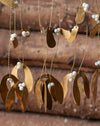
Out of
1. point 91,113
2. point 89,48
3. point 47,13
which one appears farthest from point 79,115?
point 47,13

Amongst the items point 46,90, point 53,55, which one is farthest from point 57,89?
point 53,55

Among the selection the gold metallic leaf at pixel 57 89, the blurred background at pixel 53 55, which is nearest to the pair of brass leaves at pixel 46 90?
the gold metallic leaf at pixel 57 89

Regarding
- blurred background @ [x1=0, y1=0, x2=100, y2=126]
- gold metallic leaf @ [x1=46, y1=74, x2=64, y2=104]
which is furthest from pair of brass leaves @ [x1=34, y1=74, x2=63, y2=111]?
blurred background @ [x1=0, y1=0, x2=100, y2=126]

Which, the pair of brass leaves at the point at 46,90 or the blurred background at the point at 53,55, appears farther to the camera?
the blurred background at the point at 53,55

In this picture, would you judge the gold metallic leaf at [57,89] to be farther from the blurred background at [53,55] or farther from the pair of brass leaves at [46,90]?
the blurred background at [53,55]

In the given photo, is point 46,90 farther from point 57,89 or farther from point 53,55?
point 53,55

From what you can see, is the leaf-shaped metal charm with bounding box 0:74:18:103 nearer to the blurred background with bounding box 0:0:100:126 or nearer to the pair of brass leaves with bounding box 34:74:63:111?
the pair of brass leaves with bounding box 34:74:63:111

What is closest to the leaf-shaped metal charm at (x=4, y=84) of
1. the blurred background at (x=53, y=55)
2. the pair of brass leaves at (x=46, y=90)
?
the pair of brass leaves at (x=46, y=90)

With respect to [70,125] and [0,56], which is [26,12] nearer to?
[0,56]
